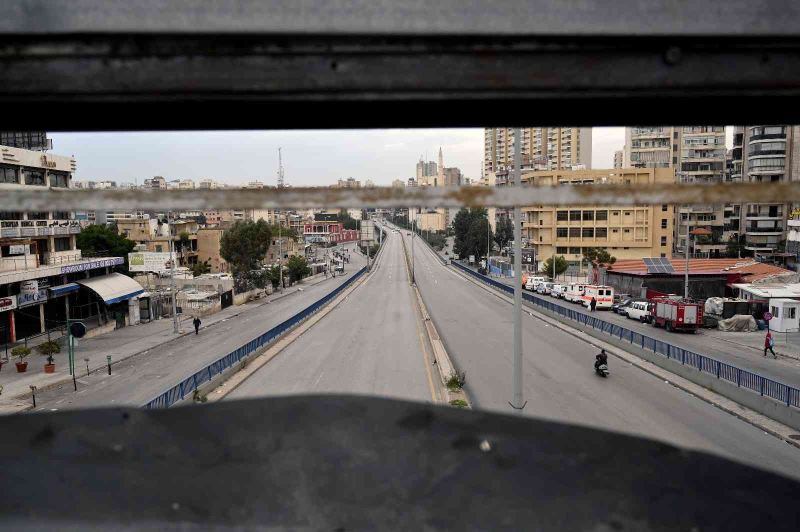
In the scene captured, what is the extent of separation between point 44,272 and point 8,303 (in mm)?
2818

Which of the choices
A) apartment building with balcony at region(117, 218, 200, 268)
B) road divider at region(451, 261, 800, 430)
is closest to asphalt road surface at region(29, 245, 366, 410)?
road divider at region(451, 261, 800, 430)

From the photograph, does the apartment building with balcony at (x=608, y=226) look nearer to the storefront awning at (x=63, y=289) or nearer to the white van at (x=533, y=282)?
the white van at (x=533, y=282)

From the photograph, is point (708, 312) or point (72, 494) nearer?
point (72, 494)

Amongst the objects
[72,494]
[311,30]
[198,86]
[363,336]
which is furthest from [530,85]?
[363,336]

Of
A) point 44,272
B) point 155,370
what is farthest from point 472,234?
point 155,370

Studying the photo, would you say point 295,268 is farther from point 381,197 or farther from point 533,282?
point 381,197

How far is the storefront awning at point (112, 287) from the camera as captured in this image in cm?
2906

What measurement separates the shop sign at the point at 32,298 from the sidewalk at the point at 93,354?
2487 millimetres

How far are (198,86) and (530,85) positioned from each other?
59.6 inches

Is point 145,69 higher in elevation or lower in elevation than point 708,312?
higher

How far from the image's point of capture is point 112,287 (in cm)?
3041

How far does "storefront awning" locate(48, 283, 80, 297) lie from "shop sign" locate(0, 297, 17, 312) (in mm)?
2670

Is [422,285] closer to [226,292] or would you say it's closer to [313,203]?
[226,292]

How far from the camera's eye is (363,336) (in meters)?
24.8
